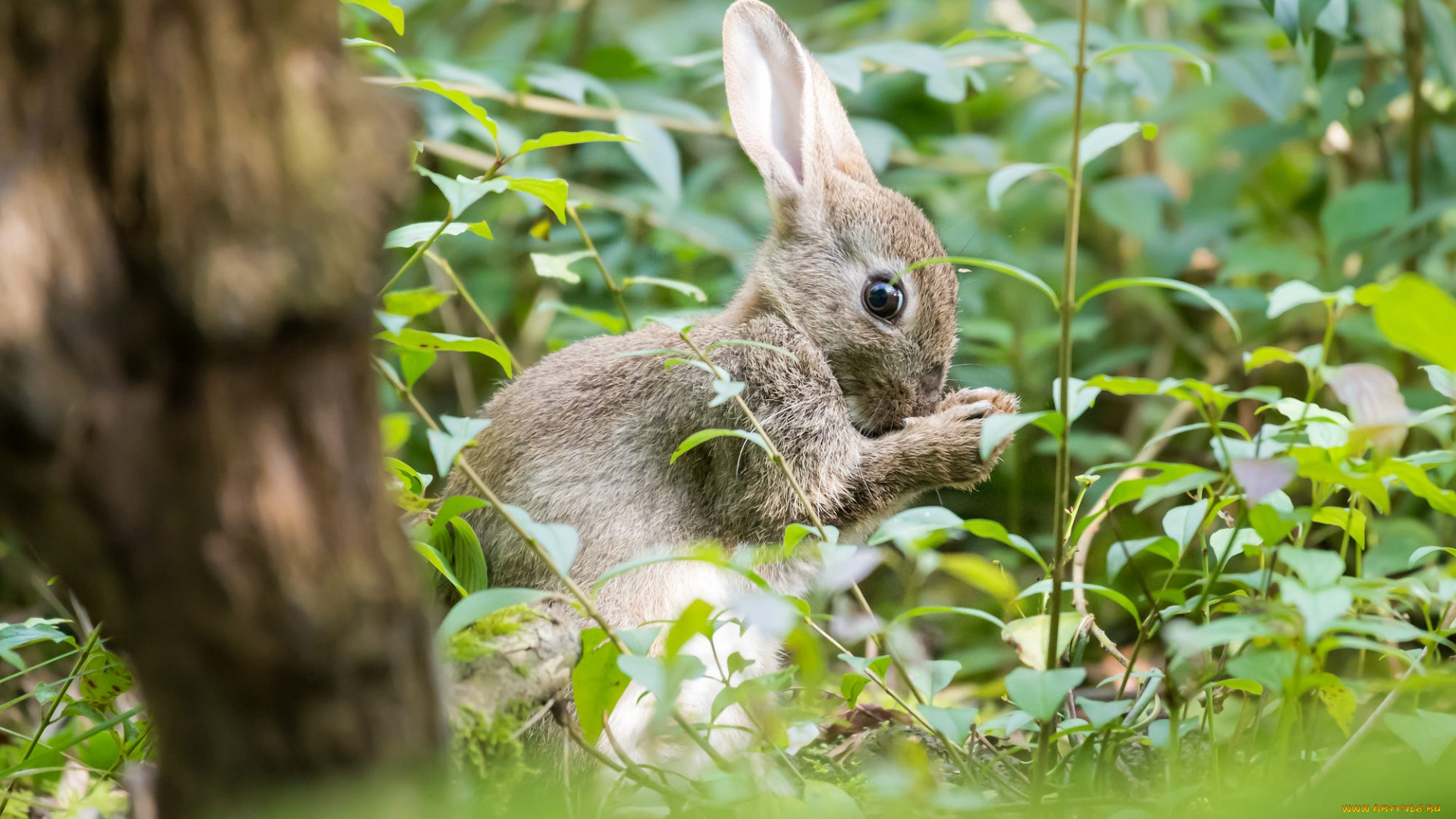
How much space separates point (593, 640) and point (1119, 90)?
16.7ft

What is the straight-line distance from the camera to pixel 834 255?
4.19m

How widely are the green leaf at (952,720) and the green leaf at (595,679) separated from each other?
0.64 metres

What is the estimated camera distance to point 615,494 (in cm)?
343

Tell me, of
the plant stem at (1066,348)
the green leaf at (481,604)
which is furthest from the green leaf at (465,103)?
the plant stem at (1066,348)

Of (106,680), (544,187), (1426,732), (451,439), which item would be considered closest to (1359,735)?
(1426,732)

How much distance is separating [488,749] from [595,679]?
0.29 meters

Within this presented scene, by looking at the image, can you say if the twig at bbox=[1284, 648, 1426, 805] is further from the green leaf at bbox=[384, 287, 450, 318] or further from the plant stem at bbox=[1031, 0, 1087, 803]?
the green leaf at bbox=[384, 287, 450, 318]

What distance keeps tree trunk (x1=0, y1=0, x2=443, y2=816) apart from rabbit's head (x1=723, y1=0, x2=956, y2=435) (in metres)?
2.88

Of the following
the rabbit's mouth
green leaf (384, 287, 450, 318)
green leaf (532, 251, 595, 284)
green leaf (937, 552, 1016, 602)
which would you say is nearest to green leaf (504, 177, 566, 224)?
green leaf (384, 287, 450, 318)

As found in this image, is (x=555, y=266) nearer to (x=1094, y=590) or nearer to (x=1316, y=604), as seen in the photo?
(x=1094, y=590)

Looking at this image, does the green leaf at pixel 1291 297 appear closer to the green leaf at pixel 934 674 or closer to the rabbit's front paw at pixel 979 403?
the green leaf at pixel 934 674

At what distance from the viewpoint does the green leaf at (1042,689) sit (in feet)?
6.06

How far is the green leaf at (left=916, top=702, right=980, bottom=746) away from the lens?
2.21m

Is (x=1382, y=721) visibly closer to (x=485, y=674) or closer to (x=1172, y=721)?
(x=1172, y=721)
